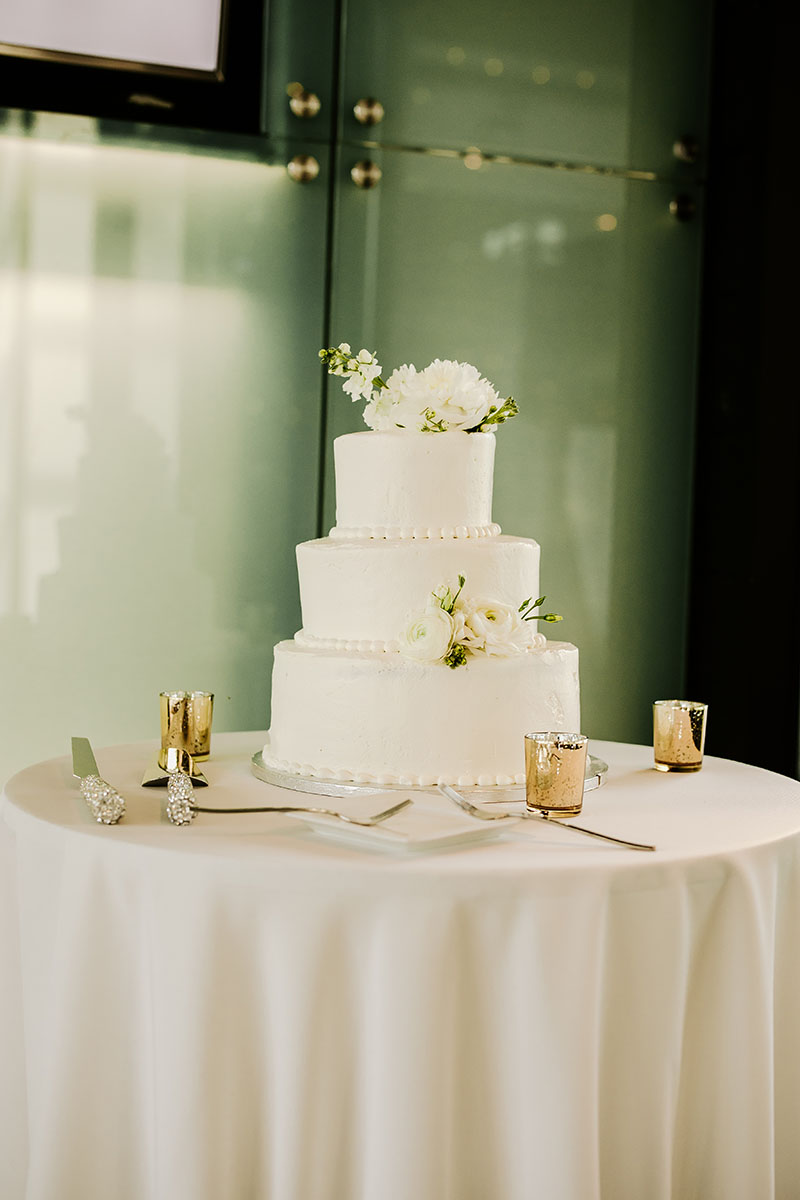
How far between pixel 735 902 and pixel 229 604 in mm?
2028

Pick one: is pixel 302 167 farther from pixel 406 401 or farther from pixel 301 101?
pixel 406 401

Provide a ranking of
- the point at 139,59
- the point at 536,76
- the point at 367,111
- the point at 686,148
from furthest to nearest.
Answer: the point at 686,148 → the point at 536,76 → the point at 367,111 → the point at 139,59

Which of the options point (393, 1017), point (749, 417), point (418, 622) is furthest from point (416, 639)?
point (749, 417)

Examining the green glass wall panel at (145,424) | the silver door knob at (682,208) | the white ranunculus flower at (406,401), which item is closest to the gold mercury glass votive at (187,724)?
the white ranunculus flower at (406,401)

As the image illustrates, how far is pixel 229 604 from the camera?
3273 mm

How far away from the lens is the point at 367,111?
326 cm

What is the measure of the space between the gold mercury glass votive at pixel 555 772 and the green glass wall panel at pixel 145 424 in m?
1.74

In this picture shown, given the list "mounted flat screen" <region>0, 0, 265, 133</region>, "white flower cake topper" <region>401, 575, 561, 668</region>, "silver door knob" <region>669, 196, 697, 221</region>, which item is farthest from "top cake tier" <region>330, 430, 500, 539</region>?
"silver door knob" <region>669, 196, 697, 221</region>

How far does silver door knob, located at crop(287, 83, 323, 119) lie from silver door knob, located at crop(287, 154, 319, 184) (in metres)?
0.11

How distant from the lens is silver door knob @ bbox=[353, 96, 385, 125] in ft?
10.7

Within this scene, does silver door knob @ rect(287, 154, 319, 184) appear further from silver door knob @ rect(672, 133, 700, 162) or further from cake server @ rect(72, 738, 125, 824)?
cake server @ rect(72, 738, 125, 824)

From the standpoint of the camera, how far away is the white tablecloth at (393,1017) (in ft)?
4.48

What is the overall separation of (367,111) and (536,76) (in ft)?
1.70

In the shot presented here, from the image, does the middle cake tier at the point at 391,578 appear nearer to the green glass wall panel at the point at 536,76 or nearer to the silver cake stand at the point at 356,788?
the silver cake stand at the point at 356,788
